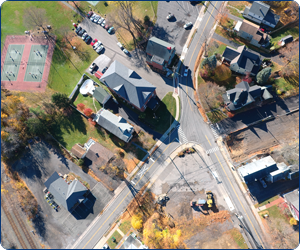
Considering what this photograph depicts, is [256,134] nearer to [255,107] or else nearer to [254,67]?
[255,107]

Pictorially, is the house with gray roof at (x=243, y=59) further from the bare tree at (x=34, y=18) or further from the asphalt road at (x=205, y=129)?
the bare tree at (x=34, y=18)

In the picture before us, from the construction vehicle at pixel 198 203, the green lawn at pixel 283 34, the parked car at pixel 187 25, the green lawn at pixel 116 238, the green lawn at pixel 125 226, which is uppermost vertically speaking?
the green lawn at pixel 283 34

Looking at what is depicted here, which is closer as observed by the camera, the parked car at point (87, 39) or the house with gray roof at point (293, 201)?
the house with gray roof at point (293, 201)

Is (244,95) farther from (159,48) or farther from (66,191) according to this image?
(66,191)

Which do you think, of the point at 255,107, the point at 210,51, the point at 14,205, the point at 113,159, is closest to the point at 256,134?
the point at 255,107

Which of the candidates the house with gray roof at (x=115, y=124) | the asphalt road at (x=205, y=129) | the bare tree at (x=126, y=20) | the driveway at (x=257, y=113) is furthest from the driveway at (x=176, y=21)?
the house with gray roof at (x=115, y=124)

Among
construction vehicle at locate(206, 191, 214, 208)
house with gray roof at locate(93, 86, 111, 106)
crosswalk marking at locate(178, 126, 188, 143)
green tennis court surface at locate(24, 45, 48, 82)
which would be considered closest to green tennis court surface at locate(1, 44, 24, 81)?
green tennis court surface at locate(24, 45, 48, 82)

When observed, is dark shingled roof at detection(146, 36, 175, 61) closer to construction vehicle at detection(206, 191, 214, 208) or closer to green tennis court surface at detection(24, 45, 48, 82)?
green tennis court surface at detection(24, 45, 48, 82)

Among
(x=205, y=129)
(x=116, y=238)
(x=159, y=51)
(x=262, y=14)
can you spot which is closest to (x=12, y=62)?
(x=159, y=51)
